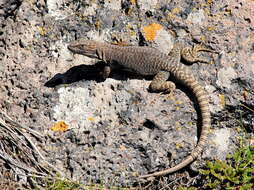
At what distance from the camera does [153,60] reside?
5.66 metres

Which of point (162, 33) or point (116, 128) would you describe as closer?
point (116, 128)

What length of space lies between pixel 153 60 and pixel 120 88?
56cm

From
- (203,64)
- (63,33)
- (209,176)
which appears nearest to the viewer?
(209,176)

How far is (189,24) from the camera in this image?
5.91 metres

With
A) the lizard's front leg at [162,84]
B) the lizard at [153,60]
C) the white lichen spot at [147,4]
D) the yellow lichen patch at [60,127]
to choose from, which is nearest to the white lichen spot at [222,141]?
the lizard at [153,60]

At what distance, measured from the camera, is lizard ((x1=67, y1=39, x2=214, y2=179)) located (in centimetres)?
551

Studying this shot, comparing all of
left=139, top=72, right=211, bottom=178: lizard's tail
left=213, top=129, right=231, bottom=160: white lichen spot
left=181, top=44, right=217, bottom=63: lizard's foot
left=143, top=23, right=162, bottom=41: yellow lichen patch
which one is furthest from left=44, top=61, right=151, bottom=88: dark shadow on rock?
left=213, top=129, right=231, bottom=160: white lichen spot

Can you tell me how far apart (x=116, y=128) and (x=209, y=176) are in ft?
4.10

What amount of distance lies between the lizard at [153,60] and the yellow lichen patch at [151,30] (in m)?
0.19

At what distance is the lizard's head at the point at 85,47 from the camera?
5680 mm

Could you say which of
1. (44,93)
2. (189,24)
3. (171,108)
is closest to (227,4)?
(189,24)

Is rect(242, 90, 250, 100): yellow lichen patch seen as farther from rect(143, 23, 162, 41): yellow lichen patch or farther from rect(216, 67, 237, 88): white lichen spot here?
rect(143, 23, 162, 41): yellow lichen patch

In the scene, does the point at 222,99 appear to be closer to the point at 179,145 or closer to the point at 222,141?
the point at 222,141

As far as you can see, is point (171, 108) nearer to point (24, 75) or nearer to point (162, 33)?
point (162, 33)
